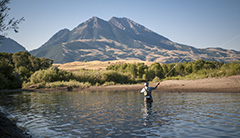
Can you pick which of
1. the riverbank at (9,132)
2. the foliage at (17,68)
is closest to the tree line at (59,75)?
the foliage at (17,68)

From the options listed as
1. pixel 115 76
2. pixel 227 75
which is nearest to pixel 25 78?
pixel 115 76

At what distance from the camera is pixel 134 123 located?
13.0 metres

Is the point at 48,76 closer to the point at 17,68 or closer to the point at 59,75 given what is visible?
the point at 59,75

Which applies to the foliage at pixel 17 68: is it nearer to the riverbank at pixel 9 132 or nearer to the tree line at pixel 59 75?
the tree line at pixel 59 75

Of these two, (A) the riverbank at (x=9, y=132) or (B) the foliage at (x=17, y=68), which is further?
(B) the foliage at (x=17, y=68)

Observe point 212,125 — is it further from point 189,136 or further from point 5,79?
point 5,79

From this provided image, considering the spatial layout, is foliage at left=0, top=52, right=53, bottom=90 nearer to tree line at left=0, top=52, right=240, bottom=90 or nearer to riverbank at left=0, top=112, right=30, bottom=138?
tree line at left=0, top=52, right=240, bottom=90

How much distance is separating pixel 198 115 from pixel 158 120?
2859 millimetres

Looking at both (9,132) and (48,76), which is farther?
(48,76)

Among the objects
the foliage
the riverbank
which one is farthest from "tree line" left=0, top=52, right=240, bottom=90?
the riverbank

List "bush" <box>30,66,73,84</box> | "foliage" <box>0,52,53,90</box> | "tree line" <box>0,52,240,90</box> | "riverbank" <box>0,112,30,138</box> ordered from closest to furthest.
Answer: "riverbank" <box>0,112,30,138</box> → "tree line" <box>0,52,240,90</box> → "foliage" <box>0,52,53,90</box> → "bush" <box>30,66,73,84</box>

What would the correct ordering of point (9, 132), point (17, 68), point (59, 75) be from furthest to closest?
point (17, 68), point (59, 75), point (9, 132)

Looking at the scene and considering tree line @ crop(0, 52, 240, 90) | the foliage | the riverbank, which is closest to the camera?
the riverbank

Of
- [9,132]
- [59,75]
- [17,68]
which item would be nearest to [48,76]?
[59,75]
